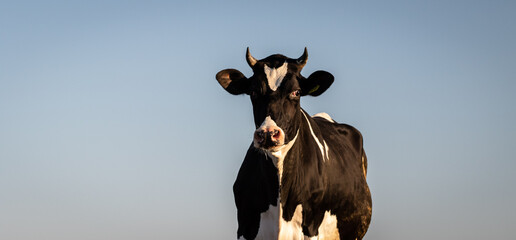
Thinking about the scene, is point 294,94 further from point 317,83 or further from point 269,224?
point 269,224

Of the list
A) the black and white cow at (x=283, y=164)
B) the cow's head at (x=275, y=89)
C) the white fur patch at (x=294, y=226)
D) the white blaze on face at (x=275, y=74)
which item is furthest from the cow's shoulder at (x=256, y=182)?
the white blaze on face at (x=275, y=74)

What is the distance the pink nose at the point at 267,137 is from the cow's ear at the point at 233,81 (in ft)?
5.38

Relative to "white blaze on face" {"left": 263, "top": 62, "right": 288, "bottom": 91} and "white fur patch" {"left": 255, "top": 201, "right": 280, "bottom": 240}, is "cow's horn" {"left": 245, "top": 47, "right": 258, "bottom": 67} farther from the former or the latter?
"white fur patch" {"left": 255, "top": 201, "right": 280, "bottom": 240}

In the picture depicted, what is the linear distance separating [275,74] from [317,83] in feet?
2.75

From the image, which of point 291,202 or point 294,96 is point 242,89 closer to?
point 294,96

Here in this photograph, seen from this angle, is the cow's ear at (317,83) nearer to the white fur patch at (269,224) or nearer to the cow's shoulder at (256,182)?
the cow's shoulder at (256,182)

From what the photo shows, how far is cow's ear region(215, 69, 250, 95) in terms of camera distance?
509 inches

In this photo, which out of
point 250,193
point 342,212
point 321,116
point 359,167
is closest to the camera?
point 250,193

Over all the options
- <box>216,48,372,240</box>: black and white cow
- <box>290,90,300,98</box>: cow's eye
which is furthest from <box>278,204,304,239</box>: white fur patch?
<box>290,90,300,98</box>: cow's eye

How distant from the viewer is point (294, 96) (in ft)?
40.3

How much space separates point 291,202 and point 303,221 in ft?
1.09

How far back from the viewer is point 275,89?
1211 centimetres

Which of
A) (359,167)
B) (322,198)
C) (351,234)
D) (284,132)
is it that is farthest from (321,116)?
(284,132)

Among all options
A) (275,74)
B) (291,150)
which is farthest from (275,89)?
(291,150)
